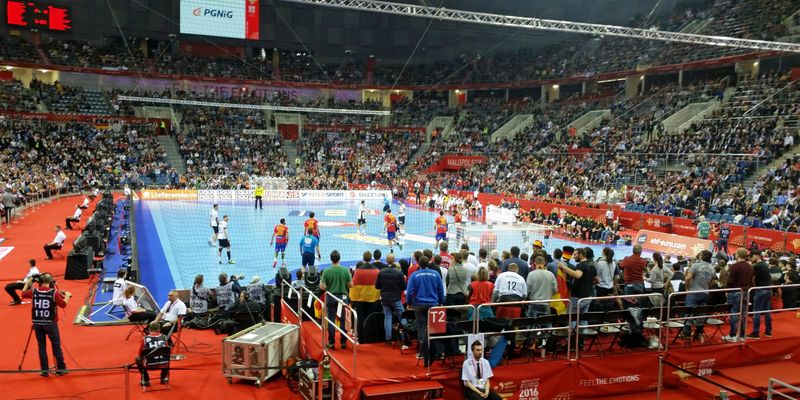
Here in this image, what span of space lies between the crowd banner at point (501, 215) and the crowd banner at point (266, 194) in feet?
47.5

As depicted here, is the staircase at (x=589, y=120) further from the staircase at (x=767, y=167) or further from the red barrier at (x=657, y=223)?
the red barrier at (x=657, y=223)

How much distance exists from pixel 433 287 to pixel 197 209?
30.6m

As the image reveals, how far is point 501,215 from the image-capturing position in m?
30.1

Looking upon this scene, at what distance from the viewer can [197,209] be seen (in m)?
36.9

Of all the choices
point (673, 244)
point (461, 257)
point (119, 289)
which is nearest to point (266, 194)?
point (673, 244)

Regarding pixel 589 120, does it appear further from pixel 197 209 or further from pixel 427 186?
pixel 197 209

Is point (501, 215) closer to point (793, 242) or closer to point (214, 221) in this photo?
point (793, 242)

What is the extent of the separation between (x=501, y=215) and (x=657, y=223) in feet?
24.5

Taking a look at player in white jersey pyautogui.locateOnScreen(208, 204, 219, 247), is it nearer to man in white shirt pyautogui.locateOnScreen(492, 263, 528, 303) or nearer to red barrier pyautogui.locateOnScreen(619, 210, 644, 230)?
man in white shirt pyautogui.locateOnScreen(492, 263, 528, 303)

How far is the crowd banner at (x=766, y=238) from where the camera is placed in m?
23.5

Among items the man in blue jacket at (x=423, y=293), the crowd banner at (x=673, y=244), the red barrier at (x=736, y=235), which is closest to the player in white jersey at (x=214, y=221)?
the man in blue jacket at (x=423, y=293)

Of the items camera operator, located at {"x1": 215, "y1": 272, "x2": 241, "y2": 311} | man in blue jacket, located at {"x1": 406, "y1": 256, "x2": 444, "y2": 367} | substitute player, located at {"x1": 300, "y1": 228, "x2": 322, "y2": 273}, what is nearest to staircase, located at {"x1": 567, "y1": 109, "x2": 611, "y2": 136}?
substitute player, located at {"x1": 300, "y1": 228, "x2": 322, "y2": 273}

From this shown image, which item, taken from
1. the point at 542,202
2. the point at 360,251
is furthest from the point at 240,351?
the point at 542,202

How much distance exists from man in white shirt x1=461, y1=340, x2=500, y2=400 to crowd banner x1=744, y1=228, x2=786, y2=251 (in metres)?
19.6
